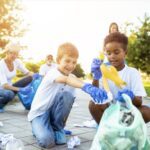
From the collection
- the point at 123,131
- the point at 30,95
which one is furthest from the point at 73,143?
the point at 30,95

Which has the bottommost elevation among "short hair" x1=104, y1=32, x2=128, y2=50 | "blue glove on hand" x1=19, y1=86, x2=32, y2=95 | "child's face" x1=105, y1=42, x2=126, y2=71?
"blue glove on hand" x1=19, y1=86, x2=32, y2=95

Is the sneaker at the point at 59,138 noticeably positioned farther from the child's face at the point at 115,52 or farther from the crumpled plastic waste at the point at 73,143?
the child's face at the point at 115,52

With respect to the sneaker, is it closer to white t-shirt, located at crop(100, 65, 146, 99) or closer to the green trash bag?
white t-shirt, located at crop(100, 65, 146, 99)

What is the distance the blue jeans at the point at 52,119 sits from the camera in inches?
130

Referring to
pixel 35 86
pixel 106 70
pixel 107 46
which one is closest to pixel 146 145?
pixel 106 70

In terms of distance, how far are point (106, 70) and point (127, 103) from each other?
365mm

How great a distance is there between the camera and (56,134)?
3.44m

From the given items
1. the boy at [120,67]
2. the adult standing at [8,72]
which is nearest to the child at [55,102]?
the boy at [120,67]

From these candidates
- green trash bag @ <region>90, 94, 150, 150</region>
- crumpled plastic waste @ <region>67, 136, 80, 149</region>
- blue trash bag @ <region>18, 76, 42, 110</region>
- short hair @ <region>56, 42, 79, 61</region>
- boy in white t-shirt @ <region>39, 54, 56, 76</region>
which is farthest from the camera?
boy in white t-shirt @ <region>39, 54, 56, 76</region>

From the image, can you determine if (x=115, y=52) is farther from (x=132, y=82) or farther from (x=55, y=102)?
(x=55, y=102)

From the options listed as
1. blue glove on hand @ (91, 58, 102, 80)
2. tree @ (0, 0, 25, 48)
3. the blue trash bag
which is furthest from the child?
tree @ (0, 0, 25, 48)

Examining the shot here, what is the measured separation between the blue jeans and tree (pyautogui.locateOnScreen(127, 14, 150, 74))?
65.1 ft

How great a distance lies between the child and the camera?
131 inches

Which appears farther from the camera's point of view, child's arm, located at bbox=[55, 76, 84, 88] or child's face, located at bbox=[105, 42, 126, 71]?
child's face, located at bbox=[105, 42, 126, 71]
